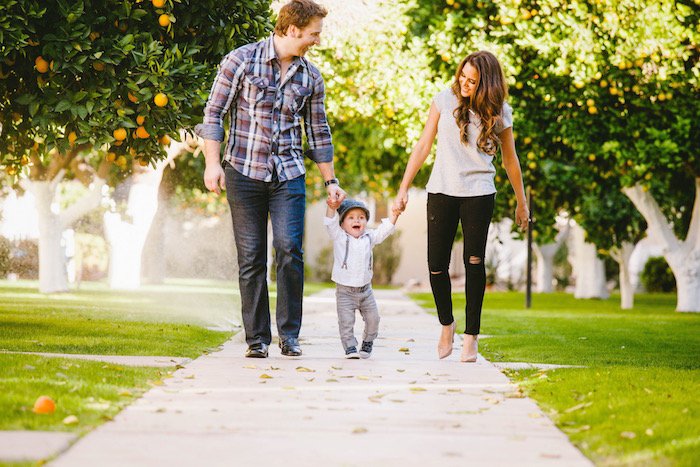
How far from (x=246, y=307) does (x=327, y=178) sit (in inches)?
37.6

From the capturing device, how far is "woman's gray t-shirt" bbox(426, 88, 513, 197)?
720cm

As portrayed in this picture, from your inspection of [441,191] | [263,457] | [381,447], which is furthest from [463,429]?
[441,191]

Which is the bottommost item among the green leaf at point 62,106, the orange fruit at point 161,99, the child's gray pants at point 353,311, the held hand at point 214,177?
the child's gray pants at point 353,311

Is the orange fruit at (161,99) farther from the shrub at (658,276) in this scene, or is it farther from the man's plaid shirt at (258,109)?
the shrub at (658,276)

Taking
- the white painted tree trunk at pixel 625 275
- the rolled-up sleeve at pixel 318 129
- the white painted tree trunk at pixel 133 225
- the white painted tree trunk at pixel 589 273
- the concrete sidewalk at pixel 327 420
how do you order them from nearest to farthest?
the concrete sidewalk at pixel 327 420 → the rolled-up sleeve at pixel 318 129 → the white painted tree trunk at pixel 133 225 → the white painted tree trunk at pixel 625 275 → the white painted tree trunk at pixel 589 273

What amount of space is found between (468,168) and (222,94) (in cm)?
156

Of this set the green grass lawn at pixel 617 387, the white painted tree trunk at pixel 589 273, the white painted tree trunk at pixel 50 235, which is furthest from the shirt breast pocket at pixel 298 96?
the white painted tree trunk at pixel 589 273

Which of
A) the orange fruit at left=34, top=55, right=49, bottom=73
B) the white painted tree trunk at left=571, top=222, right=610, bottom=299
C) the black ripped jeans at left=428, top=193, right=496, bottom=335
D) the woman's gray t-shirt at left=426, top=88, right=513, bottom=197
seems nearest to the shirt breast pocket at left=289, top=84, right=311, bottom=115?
the woman's gray t-shirt at left=426, top=88, right=513, bottom=197

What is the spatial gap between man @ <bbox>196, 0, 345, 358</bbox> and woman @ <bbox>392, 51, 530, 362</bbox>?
2.08 feet

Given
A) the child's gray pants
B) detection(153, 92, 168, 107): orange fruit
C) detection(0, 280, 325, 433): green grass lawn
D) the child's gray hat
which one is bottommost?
detection(0, 280, 325, 433): green grass lawn

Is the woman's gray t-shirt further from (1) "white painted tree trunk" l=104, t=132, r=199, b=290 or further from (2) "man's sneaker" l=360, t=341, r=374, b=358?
(1) "white painted tree trunk" l=104, t=132, r=199, b=290

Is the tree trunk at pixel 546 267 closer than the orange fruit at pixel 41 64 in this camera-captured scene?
No

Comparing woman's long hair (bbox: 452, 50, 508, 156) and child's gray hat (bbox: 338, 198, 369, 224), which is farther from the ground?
woman's long hair (bbox: 452, 50, 508, 156)

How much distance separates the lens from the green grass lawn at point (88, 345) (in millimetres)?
4762
